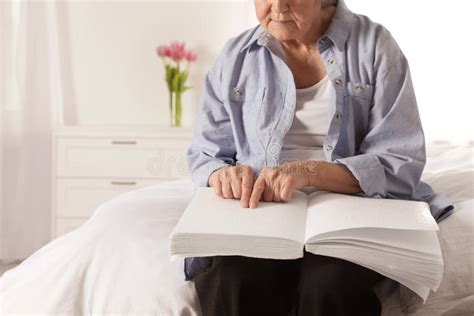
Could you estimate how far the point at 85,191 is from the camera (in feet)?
12.0

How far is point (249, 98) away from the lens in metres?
1.75

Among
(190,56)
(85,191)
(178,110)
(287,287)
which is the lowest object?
(85,191)

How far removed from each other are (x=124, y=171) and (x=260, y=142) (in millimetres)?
2014

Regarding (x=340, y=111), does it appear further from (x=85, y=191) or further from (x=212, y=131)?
(x=85, y=191)

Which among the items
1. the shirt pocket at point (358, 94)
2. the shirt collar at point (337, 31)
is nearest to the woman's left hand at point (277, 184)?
the shirt pocket at point (358, 94)

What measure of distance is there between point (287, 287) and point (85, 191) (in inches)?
92.6

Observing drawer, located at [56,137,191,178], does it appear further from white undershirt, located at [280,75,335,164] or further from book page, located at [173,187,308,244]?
book page, located at [173,187,308,244]

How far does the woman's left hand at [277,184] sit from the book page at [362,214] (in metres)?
0.04

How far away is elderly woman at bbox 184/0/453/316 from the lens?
4.86ft

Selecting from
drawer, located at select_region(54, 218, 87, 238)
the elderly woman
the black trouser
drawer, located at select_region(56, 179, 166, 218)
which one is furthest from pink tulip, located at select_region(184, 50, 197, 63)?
the black trouser

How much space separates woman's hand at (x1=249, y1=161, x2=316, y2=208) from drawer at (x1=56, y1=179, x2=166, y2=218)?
7.17 feet

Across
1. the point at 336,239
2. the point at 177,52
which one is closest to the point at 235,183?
the point at 336,239

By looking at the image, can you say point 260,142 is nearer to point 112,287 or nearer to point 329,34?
point 329,34

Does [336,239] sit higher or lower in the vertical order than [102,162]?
higher
